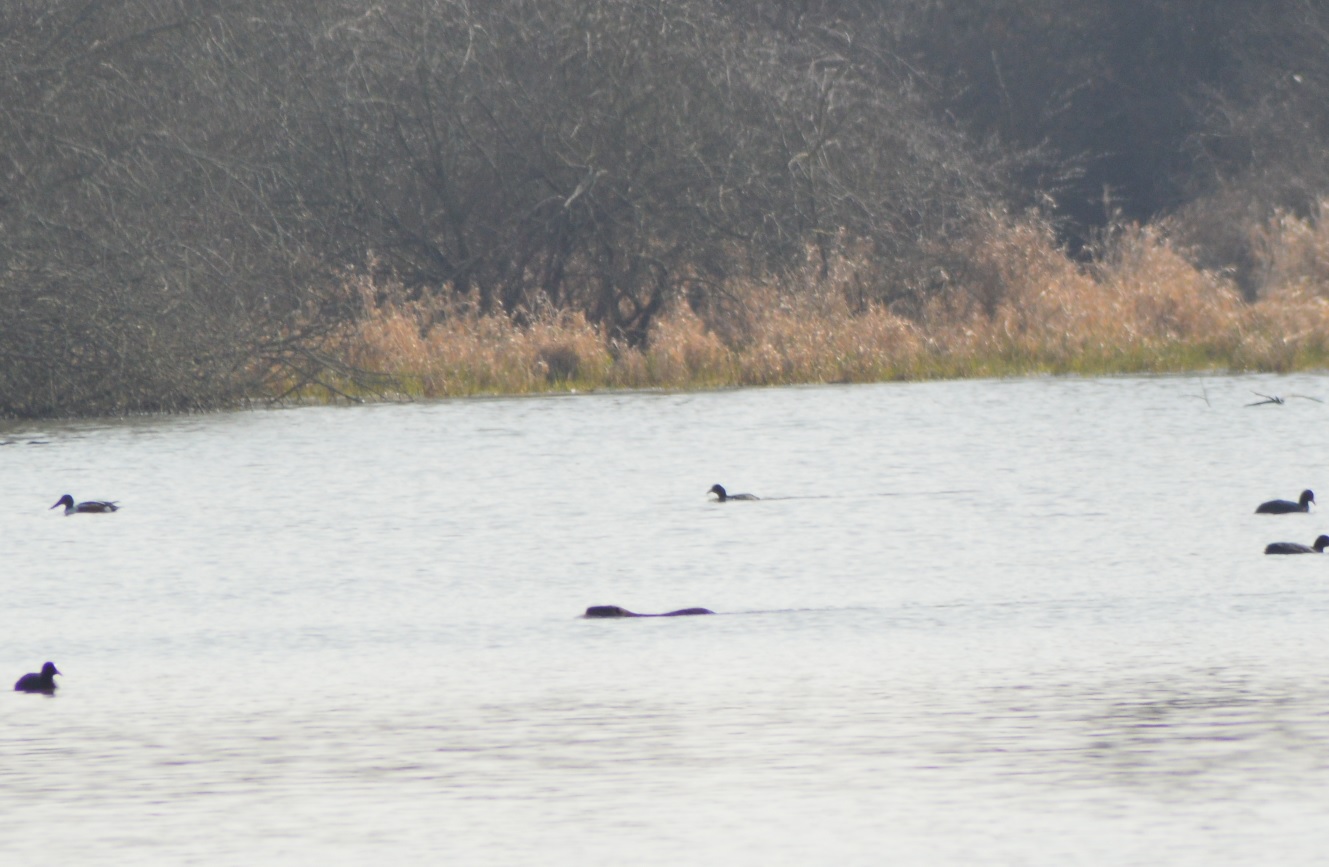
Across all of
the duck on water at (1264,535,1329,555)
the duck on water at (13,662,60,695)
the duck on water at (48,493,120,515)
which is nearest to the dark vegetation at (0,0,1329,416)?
the duck on water at (48,493,120,515)

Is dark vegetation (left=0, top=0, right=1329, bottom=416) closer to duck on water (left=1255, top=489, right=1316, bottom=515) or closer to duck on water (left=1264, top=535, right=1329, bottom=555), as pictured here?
duck on water (left=1255, top=489, right=1316, bottom=515)

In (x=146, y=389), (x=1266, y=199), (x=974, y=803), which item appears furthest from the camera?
(x=1266, y=199)

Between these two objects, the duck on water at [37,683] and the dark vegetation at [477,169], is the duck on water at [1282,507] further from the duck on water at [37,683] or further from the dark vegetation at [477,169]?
the dark vegetation at [477,169]

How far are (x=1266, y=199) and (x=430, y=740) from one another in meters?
30.4

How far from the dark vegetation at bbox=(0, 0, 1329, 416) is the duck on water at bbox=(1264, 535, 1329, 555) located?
11076 mm

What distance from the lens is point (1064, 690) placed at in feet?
26.6

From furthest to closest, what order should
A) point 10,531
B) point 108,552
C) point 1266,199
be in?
point 1266,199, point 10,531, point 108,552

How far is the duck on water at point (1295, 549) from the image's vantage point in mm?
11594

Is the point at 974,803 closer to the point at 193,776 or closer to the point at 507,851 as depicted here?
the point at 507,851

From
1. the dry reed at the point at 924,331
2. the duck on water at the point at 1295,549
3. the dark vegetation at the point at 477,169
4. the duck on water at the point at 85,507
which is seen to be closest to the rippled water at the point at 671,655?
the duck on water at the point at 1295,549

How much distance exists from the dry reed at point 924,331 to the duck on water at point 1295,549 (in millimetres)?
11944

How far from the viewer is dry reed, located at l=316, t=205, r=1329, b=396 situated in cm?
2353

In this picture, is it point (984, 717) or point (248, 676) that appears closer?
point (984, 717)

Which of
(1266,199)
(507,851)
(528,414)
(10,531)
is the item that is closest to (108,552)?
(10,531)
